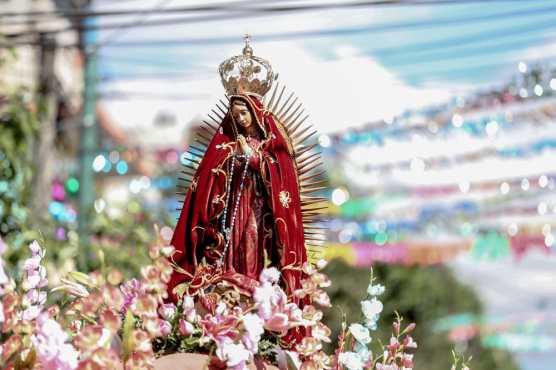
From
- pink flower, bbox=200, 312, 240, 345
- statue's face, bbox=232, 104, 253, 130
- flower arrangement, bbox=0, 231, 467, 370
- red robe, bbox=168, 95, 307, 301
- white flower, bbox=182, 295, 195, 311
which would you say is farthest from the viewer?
statue's face, bbox=232, 104, 253, 130

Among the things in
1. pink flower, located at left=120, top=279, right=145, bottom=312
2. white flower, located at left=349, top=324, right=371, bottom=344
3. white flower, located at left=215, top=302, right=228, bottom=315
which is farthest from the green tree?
white flower, located at left=349, top=324, right=371, bottom=344

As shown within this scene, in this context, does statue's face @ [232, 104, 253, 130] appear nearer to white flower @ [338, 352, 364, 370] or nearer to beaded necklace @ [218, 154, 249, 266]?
beaded necklace @ [218, 154, 249, 266]

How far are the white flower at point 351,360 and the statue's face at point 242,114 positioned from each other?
1.24 metres

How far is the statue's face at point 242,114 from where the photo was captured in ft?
14.1

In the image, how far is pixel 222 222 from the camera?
4.27 metres

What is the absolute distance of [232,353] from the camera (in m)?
3.12

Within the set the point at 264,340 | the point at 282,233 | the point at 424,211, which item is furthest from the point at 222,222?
the point at 424,211

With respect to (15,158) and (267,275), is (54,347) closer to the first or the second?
(267,275)

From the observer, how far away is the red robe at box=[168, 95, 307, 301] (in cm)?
417

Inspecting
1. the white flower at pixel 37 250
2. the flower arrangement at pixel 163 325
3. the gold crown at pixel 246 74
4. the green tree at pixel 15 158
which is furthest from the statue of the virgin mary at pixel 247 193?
the green tree at pixel 15 158

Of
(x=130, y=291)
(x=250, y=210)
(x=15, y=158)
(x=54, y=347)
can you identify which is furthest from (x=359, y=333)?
(x=15, y=158)

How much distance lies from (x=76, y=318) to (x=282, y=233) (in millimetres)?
893

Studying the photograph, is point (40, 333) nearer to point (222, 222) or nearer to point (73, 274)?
point (73, 274)

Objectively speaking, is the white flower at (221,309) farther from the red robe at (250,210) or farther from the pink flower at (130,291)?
the red robe at (250,210)
